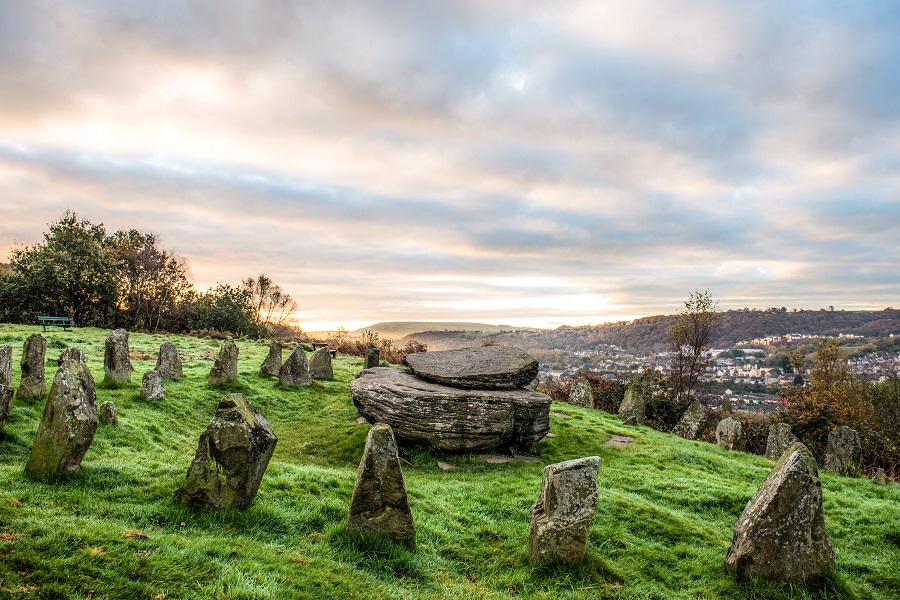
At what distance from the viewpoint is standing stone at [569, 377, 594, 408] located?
82.0 ft

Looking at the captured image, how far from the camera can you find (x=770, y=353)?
54.7m

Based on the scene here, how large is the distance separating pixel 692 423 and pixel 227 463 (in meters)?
19.0

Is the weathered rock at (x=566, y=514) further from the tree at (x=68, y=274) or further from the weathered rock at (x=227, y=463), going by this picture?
the tree at (x=68, y=274)

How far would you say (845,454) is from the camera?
14219 mm

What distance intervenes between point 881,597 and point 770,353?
192 feet

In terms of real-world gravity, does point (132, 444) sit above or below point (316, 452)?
above

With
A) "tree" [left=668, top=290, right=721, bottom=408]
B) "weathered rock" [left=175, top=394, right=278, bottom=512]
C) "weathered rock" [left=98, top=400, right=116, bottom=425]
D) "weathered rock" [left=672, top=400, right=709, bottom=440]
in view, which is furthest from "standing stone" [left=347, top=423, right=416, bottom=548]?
"tree" [left=668, top=290, right=721, bottom=408]

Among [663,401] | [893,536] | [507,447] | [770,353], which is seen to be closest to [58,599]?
[507,447]

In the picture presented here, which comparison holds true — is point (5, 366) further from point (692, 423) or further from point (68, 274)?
point (68, 274)

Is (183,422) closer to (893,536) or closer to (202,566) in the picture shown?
(202,566)

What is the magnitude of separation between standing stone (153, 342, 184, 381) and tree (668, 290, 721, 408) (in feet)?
94.0

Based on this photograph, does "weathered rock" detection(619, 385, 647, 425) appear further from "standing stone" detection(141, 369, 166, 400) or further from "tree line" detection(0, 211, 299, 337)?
"tree line" detection(0, 211, 299, 337)

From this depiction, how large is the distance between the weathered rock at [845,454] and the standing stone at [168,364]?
22177mm

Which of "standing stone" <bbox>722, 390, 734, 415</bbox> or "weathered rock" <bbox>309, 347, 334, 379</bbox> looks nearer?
"weathered rock" <bbox>309, 347, 334, 379</bbox>
